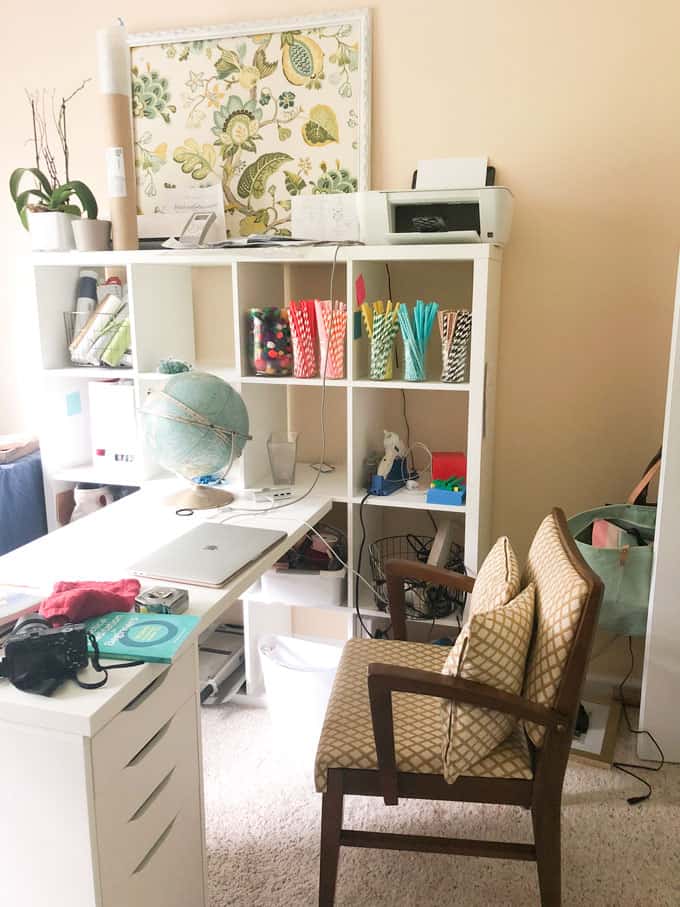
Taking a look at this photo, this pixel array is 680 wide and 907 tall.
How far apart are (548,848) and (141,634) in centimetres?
90

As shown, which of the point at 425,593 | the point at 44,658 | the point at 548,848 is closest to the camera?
the point at 44,658

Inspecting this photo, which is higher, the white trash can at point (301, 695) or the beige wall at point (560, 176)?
the beige wall at point (560, 176)

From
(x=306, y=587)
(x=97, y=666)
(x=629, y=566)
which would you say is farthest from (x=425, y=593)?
(x=97, y=666)

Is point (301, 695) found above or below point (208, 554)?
below

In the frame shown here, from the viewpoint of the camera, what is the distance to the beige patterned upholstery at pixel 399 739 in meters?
1.49

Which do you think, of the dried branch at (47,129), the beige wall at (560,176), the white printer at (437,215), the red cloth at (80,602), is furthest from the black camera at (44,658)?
the dried branch at (47,129)

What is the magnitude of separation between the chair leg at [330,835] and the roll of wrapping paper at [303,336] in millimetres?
1148

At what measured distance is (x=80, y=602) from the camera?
4.47 ft

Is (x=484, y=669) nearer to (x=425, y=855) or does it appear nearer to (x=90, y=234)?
(x=425, y=855)

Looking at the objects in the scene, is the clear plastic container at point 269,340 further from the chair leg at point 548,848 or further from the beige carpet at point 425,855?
the chair leg at point 548,848

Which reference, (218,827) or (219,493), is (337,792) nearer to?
(218,827)

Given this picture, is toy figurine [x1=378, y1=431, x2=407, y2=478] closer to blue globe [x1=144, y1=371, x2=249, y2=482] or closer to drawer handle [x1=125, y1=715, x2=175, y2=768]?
blue globe [x1=144, y1=371, x2=249, y2=482]

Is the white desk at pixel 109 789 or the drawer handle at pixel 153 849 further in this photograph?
the drawer handle at pixel 153 849

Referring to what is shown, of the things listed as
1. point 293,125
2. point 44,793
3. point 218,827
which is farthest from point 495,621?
point 293,125
